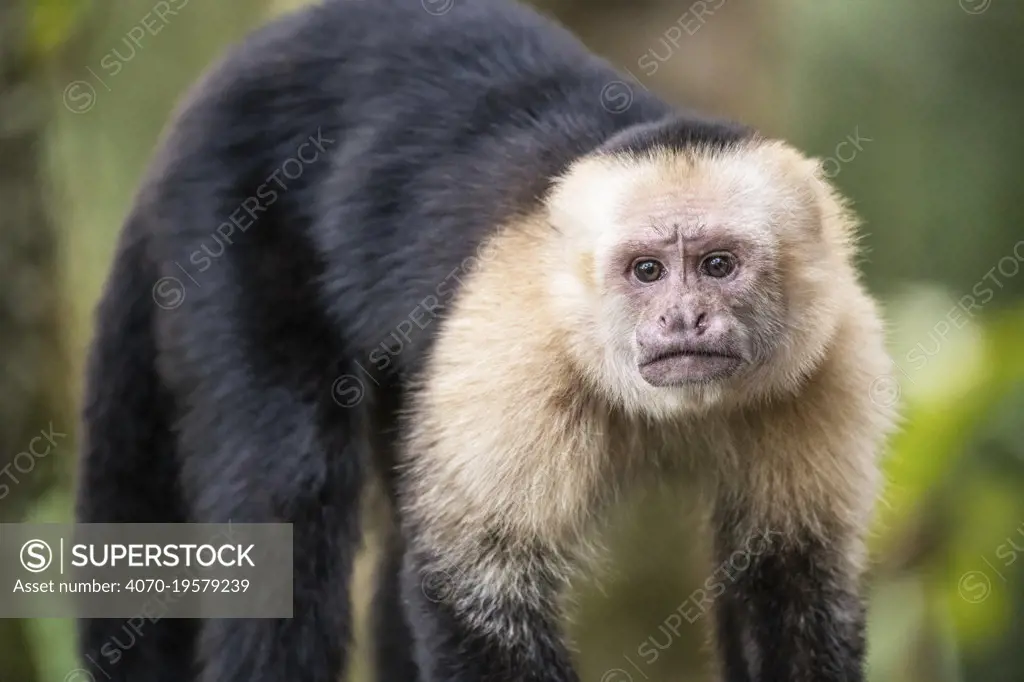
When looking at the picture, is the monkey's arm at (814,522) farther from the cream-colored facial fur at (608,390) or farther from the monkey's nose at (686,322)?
the monkey's nose at (686,322)

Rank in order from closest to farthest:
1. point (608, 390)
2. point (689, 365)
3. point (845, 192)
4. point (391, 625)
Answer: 1. point (689, 365)
2. point (608, 390)
3. point (391, 625)
4. point (845, 192)

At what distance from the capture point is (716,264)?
2281 mm

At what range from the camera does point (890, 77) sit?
3973mm

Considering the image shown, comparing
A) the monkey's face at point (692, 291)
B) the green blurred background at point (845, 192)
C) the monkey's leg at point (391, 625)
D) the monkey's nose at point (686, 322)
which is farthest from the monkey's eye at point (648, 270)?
the monkey's leg at point (391, 625)

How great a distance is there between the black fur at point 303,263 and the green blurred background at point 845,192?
0.79ft

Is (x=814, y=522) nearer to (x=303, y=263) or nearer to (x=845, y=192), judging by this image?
(x=303, y=263)

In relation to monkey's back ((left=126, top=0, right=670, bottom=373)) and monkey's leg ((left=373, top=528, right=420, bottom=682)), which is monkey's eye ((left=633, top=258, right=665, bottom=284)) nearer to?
monkey's back ((left=126, top=0, right=670, bottom=373))

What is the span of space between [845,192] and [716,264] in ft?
6.23

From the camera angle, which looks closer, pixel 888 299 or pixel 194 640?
pixel 194 640

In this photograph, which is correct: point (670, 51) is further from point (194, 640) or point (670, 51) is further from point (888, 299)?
point (194, 640)

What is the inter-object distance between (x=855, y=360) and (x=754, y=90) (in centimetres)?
171

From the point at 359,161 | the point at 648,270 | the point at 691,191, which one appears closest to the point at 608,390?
the point at 648,270

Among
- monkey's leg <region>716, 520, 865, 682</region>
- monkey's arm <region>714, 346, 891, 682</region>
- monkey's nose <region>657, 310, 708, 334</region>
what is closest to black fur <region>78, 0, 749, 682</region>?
monkey's nose <region>657, 310, 708, 334</region>

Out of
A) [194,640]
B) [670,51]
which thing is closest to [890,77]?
[670,51]
